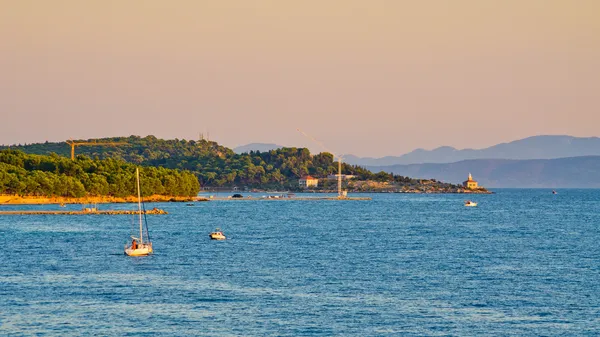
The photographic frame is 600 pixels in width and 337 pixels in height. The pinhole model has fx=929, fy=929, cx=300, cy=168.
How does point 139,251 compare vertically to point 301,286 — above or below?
above

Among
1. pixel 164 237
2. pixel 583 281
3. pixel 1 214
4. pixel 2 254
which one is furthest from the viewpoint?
pixel 1 214

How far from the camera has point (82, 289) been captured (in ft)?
211

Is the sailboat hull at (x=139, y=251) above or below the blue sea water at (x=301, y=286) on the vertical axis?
above

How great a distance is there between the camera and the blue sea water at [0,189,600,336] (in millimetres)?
51562

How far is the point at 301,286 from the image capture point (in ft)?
217

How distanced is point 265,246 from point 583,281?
40.9 m

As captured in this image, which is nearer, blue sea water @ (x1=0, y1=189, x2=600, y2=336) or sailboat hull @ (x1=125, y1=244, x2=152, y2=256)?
blue sea water @ (x1=0, y1=189, x2=600, y2=336)

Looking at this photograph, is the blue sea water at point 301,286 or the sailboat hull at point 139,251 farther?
the sailboat hull at point 139,251

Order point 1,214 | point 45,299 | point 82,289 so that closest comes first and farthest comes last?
1. point 45,299
2. point 82,289
3. point 1,214

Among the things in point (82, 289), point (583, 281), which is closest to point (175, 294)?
point (82, 289)

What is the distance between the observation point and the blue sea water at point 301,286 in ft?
169

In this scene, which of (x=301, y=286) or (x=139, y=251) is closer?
(x=301, y=286)

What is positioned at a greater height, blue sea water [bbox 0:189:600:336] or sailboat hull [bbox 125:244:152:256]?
sailboat hull [bbox 125:244:152:256]

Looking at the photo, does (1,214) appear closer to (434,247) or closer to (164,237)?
(164,237)
